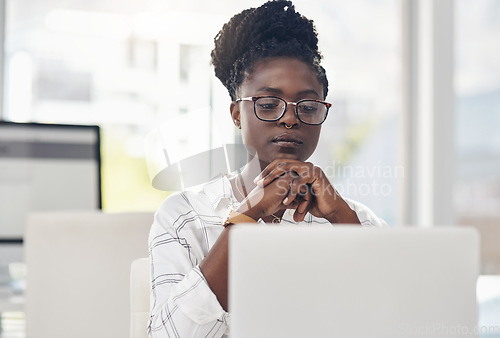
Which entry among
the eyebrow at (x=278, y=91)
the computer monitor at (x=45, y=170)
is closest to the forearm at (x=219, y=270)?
the eyebrow at (x=278, y=91)

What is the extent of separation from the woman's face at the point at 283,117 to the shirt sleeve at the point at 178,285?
0.62 ft

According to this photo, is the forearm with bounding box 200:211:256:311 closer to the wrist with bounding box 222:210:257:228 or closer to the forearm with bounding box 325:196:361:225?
the wrist with bounding box 222:210:257:228

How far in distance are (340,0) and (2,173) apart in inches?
82.6

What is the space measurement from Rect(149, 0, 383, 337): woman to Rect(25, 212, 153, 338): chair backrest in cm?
59

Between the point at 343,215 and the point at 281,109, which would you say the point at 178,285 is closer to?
the point at 343,215

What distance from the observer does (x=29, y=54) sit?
3.01m

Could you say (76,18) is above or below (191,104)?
above

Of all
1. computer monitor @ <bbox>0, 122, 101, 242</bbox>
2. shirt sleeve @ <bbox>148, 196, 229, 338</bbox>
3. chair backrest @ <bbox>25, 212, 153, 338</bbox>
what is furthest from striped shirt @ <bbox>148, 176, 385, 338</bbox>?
computer monitor @ <bbox>0, 122, 101, 242</bbox>

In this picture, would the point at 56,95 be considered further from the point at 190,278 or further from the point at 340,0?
the point at 190,278

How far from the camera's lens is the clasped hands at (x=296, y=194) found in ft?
2.90

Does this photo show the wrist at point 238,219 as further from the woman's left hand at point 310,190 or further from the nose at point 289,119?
the nose at point 289,119

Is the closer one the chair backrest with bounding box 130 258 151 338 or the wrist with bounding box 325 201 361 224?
the wrist with bounding box 325 201 361 224

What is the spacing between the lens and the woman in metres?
0.86

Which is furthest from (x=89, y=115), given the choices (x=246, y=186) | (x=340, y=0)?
(x=246, y=186)
